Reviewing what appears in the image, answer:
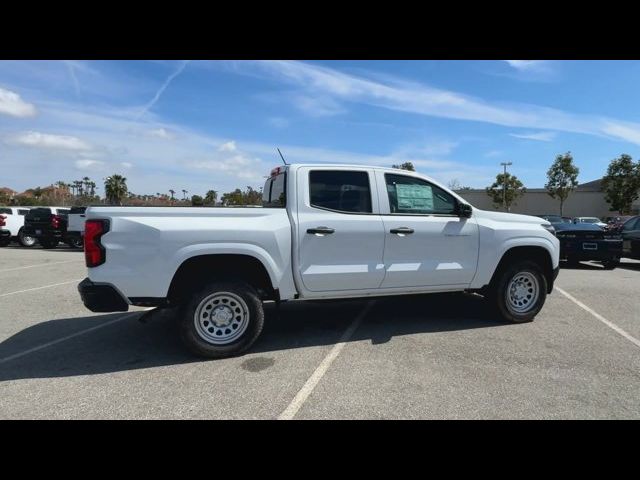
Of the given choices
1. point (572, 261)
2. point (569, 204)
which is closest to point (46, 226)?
point (572, 261)

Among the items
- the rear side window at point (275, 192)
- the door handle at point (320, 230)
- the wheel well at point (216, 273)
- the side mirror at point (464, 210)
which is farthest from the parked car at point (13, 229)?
the side mirror at point (464, 210)

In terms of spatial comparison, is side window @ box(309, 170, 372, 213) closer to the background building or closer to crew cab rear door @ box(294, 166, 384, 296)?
crew cab rear door @ box(294, 166, 384, 296)

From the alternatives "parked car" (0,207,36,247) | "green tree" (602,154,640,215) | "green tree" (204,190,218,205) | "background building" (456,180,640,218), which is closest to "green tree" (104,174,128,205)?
"green tree" (204,190,218,205)

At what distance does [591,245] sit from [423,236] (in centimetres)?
905

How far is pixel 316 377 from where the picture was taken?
368 cm

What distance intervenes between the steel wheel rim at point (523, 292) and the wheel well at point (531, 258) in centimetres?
21

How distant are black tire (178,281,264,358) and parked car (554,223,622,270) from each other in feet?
34.2

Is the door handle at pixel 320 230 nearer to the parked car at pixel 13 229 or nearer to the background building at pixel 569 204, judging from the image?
the parked car at pixel 13 229

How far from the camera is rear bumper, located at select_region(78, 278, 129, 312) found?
3.78 m

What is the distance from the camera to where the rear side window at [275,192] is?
180 inches

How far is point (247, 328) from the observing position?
4.19 m
